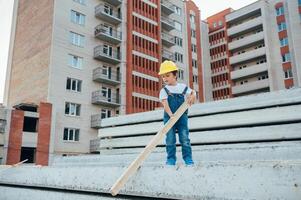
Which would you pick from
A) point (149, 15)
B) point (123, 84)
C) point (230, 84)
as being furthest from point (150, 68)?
point (230, 84)

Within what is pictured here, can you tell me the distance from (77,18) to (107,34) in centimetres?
345

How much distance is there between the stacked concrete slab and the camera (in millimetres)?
1931

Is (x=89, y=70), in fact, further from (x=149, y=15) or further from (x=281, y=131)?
(x=281, y=131)

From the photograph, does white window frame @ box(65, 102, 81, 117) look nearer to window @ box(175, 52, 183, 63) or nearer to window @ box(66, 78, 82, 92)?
window @ box(66, 78, 82, 92)

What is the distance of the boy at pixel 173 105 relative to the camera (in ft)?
12.0

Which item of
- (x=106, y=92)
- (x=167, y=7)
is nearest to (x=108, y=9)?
(x=167, y=7)

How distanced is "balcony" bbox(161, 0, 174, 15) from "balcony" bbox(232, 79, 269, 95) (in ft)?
47.6

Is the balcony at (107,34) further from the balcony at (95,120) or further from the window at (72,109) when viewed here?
the balcony at (95,120)

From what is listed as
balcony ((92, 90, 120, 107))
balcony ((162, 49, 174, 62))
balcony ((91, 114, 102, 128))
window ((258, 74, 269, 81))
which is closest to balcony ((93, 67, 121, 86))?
balcony ((92, 90, 120, 107))

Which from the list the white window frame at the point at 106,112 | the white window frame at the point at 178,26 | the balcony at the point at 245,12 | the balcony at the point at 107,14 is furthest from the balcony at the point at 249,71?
the white window frame at the point at 106,112

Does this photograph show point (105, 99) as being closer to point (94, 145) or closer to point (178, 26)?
point (94, 145)

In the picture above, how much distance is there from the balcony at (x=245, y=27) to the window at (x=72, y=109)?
28.0 meters

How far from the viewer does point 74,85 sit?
28469mm

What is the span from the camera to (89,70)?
98.3ft
